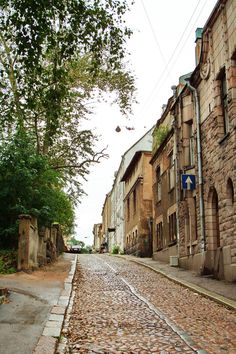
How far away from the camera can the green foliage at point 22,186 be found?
17.2 metres

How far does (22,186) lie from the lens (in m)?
17.5

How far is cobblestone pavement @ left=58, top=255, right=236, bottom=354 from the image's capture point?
20.5 feet

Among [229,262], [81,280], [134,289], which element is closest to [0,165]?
[81,280]

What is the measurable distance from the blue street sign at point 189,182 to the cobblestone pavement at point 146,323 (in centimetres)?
553

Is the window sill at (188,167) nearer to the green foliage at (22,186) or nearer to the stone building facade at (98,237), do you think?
the green foliage at (22,186)

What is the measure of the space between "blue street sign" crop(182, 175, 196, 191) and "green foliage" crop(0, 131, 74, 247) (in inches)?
215

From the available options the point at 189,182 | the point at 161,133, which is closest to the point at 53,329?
the point at 189,182

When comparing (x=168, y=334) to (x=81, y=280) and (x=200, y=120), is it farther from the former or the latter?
(x=200, y=120)

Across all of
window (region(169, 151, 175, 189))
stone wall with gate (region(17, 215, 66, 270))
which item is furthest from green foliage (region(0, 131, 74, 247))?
window (region(169, 151, 175, 189))

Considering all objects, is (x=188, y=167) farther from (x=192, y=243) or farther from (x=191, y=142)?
(x=192, y=243)

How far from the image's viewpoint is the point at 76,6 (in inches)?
270

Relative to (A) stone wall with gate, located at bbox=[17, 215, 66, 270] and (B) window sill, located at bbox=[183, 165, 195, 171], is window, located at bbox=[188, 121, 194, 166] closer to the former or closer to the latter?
(B) window sill, located at bbox=[183, 165, 195, 171]

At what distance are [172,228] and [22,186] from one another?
364 inches

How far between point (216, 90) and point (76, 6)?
32.7 feet
